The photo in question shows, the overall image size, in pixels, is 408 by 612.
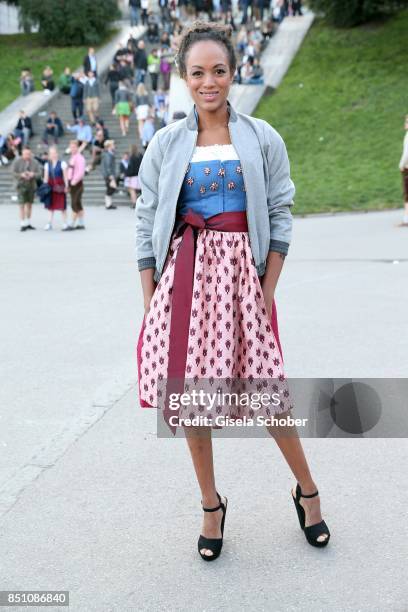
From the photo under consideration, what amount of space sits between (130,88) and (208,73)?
2872cm

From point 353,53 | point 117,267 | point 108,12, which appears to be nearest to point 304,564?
point 117,267

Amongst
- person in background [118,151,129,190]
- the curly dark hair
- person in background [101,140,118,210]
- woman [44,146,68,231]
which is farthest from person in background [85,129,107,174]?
the curly dark hair

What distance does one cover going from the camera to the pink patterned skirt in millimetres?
3285

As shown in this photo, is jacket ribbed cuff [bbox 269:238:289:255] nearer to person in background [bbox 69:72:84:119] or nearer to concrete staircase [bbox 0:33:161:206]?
concrete staircase [bbox 0:33:161:206]

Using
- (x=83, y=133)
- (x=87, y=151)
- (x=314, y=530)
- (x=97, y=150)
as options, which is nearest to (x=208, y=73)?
(x=314, y=530)

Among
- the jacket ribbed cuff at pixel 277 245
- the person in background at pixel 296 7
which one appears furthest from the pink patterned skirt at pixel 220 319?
the person in background at pixel 296 7

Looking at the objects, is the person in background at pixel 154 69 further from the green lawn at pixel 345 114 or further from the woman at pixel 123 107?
the green lawn at pixel 345 114

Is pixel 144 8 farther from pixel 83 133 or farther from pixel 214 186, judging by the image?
pixel 214 186

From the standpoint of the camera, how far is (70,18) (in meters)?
38.0

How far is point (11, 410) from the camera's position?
5.32m

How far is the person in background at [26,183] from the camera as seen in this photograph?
17706mm

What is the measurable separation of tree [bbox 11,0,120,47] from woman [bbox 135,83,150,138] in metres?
9.51

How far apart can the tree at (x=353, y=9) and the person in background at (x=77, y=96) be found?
10354mm

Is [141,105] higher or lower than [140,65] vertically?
lower
